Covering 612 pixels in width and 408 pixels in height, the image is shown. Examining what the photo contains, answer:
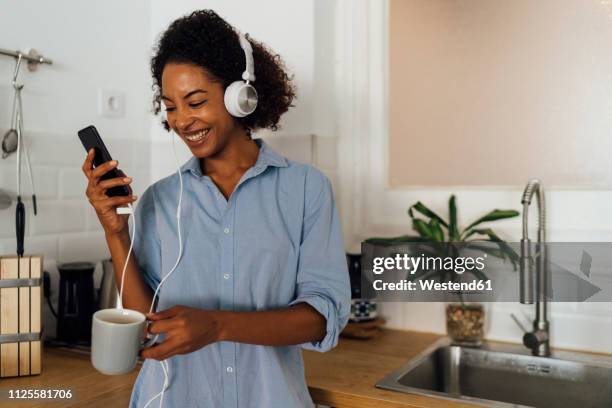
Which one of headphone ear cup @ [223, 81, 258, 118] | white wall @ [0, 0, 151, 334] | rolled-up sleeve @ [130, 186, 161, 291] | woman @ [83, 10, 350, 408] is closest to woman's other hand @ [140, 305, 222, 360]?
woman @ [83, 10, 350, 408]

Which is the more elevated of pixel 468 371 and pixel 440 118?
pixel 440 118

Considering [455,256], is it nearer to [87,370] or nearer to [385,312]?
[385,312]

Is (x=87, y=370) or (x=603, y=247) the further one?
(x=603, y=247)

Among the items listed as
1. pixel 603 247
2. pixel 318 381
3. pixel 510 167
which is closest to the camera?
pixel 318 381

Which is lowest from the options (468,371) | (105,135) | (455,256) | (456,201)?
(468,371)

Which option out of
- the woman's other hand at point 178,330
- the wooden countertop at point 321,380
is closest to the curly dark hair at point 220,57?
the woman's other hand at point 178,330

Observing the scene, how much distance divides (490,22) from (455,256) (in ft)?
2.11

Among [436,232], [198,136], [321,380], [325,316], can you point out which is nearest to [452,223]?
[436,232]

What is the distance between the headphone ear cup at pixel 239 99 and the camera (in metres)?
0.98

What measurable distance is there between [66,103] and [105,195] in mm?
641

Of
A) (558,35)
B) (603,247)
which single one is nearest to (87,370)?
(603,247)

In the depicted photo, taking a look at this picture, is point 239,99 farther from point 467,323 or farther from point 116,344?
point 467,323

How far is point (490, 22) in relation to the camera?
160cm

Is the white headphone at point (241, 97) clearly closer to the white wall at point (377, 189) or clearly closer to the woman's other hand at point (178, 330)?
the woman's other hand at point (178, 330)
